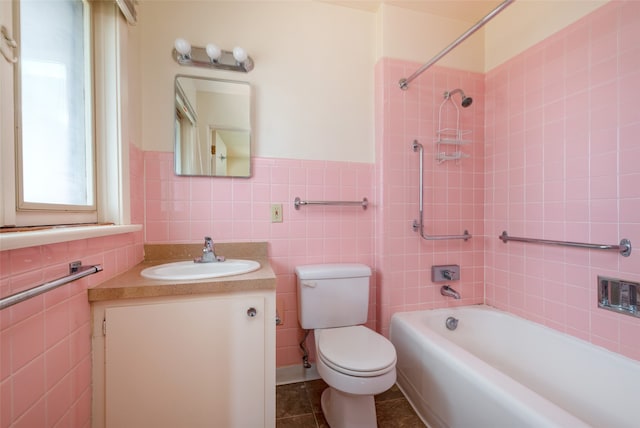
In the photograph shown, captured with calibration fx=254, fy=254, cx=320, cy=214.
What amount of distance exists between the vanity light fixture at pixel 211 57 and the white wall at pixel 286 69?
0.04m

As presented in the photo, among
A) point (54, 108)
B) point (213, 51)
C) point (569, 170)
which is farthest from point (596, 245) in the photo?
point (54, 108)

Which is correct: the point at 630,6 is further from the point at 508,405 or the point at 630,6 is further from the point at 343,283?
the point at 343,283

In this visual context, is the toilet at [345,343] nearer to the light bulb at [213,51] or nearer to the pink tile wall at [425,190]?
the pink tile wall at [425,190]

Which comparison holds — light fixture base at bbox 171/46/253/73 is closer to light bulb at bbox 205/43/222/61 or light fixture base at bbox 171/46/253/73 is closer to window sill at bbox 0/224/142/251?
light bulb at bbox 205/43/222/61

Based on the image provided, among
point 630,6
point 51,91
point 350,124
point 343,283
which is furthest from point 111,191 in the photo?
point 630,6

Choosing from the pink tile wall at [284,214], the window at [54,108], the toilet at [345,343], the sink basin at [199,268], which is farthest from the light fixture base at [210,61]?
the toilet at [345,343]

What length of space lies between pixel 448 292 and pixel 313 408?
43.8 inches

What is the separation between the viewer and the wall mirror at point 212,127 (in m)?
1.46

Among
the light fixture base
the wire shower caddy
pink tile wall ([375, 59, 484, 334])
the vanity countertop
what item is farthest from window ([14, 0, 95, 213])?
the wire shower caddy

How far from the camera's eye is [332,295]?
150 cm

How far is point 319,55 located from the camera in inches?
64.9

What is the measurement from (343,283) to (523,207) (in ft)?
3.98

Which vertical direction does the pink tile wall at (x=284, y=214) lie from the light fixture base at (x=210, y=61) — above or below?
below

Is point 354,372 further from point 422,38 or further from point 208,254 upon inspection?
point 422,38
